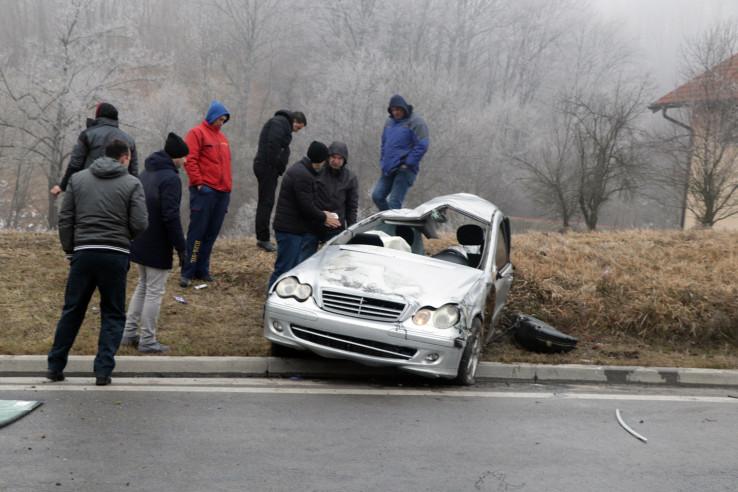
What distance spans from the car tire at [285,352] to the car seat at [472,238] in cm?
215

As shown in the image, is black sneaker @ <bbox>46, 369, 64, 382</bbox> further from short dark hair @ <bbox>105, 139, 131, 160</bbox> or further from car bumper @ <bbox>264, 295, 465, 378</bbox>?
car bumper @ <bbox>264, 295, 465, 378</bbox>

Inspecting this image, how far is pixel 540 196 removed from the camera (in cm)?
3319

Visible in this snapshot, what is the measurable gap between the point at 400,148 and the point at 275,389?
5560mm

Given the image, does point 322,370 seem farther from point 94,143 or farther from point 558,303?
point 558,303

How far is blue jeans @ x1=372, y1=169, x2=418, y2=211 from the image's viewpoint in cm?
1166

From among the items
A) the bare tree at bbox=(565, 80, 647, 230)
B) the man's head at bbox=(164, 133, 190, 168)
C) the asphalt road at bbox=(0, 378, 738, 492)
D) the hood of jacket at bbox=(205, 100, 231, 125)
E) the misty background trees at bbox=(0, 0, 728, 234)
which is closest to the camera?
the asphalt road at bbox=(0, 378, 738, 492)

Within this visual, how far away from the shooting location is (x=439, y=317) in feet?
22.6

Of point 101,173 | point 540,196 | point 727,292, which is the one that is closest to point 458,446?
point 101,173

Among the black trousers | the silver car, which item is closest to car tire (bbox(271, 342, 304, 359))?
the silver car

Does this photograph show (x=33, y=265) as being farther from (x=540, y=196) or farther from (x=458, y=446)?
(x=540, y=196)

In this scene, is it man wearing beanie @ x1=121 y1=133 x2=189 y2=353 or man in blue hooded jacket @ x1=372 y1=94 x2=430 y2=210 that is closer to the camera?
man wearing beanie @ x1=121 y1=133 x2=189 y2=353

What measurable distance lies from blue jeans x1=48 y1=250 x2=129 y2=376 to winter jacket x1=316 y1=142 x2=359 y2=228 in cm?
297

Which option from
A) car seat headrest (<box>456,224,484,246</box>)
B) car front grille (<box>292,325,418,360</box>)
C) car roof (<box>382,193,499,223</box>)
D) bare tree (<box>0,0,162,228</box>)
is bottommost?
car front grille (<box>292,325,418,360</box>)

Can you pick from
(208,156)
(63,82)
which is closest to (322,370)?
(208,156)
